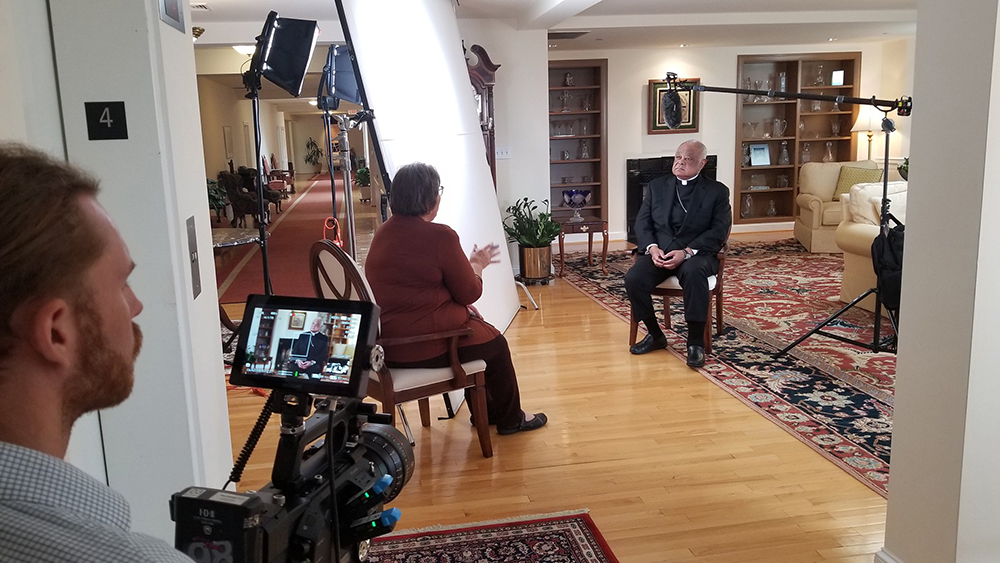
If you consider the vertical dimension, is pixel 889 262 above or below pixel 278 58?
below

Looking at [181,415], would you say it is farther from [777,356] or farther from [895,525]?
[777,356]

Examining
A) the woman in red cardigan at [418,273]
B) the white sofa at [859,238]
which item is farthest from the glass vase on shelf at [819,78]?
the woman in red cardigan at [418,273]

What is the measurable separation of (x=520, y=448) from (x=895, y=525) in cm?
146

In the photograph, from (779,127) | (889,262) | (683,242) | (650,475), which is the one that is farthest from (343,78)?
(779,127)

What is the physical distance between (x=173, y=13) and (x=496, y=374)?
1.89 metres

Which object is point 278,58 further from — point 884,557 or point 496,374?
point 884,557

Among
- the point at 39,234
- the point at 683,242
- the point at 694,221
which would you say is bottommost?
the point at 683,242

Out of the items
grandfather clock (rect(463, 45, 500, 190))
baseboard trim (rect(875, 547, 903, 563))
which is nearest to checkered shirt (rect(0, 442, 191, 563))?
baseboard trim (rect(875, 547, 903, 563))

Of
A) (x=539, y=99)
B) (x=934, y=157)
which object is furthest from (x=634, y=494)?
(x=539, y=99)

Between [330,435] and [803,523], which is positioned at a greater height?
[330,435]

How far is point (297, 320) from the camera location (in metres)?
1.23

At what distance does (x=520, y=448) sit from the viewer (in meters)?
3.23

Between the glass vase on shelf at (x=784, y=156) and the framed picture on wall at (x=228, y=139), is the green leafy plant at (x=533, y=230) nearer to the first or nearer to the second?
the glass vase on shelf at (x=784, y=156)

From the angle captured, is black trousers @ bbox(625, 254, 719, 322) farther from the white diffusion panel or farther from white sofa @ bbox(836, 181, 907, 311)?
white sofa @ bbox(836, 181, 907, 311)
